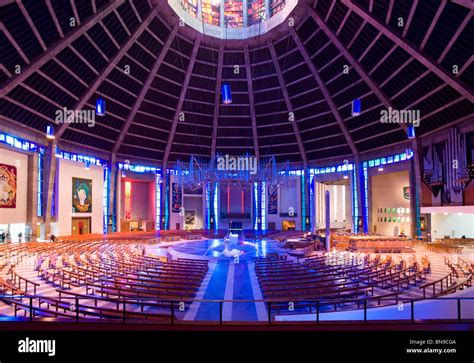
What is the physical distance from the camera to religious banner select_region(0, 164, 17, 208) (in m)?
24.8

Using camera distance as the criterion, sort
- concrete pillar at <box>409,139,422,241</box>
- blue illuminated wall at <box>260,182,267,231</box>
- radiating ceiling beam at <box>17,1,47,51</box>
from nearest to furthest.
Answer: radiating ceiling beam at <box>17,1,47,51</box>
concrete pillar at <box>409,139,422,241</box>
blue illuminated wall at <box>260,182,267,231</box>

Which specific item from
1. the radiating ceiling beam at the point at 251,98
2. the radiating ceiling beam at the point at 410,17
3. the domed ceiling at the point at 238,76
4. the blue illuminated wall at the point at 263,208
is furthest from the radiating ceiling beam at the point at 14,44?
the blue illuminated wall at the point at 263,208

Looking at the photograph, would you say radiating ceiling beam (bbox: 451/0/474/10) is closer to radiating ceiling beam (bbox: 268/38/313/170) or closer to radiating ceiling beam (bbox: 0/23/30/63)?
radiating ceiling beam (bbox: 268/38/313/170)

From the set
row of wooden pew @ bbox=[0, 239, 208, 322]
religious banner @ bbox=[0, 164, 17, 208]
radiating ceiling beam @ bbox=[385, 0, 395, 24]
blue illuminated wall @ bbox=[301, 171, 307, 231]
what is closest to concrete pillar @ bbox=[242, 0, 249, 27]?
radiating ceiling beam @ bbox=[385, 0, 395, 24]

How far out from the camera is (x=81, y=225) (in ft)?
113

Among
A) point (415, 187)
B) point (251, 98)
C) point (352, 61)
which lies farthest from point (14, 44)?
point (415, 187)

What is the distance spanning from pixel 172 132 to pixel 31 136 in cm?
1416

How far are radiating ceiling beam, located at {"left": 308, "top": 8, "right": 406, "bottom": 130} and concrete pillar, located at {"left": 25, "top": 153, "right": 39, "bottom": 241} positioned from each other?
87.8 ft

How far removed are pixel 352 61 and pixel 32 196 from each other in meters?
29.7

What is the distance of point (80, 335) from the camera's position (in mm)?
4117

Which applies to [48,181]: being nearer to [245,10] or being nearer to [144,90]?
[144,90]

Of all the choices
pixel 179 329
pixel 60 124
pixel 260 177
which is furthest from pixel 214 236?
pixel 179 329

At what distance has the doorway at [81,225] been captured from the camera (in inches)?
1323

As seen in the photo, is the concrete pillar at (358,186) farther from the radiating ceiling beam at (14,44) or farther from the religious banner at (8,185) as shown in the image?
the religious banner at (8,185)
